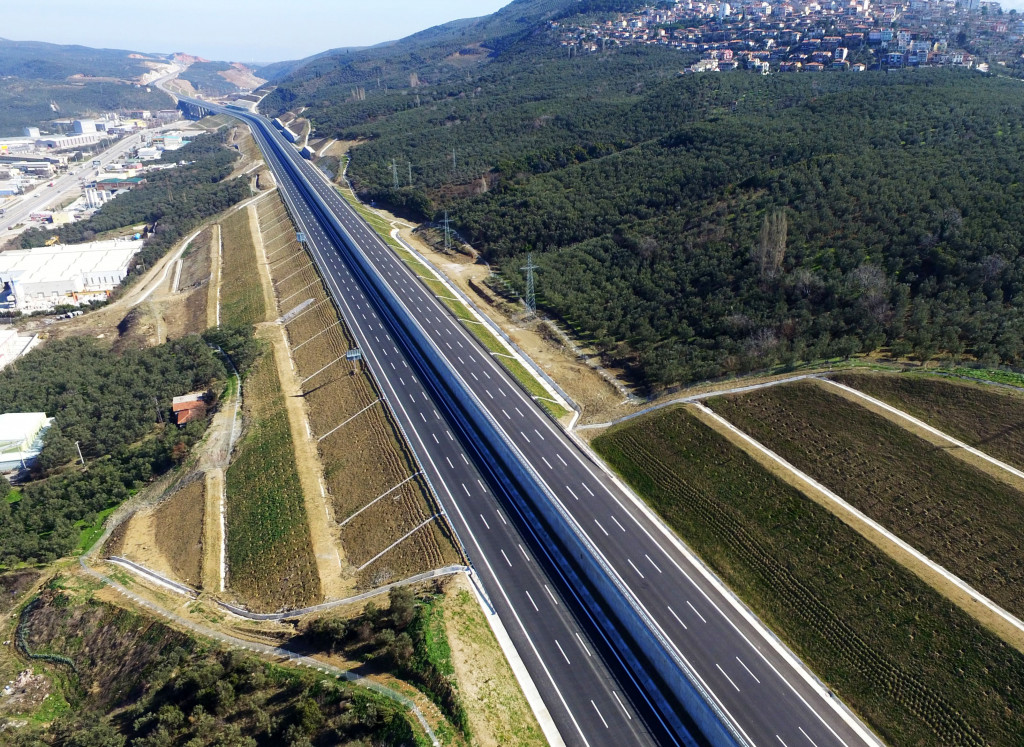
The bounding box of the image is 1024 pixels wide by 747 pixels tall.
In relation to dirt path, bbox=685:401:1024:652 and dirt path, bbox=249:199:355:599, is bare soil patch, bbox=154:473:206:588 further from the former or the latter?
dirt path, bbox=685:401:1024:652

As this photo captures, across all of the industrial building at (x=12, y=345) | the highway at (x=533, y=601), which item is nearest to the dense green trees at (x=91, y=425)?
the industrial building at (x=12, y=345)

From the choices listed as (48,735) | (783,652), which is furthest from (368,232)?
(783,652)

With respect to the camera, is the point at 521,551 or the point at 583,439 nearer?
the point at 521,551

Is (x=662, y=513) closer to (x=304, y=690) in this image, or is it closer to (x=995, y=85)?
(x=304, y=690)

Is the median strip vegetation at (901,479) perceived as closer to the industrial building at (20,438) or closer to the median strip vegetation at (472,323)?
the median strip vegetation at (472,323)

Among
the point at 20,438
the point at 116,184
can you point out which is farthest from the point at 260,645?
the point at 116,184

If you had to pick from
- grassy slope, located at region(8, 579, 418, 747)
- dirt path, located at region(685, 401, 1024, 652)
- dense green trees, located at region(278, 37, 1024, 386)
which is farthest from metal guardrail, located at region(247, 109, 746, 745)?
dense green trees, located at region(278, 37, 1024, 386)
